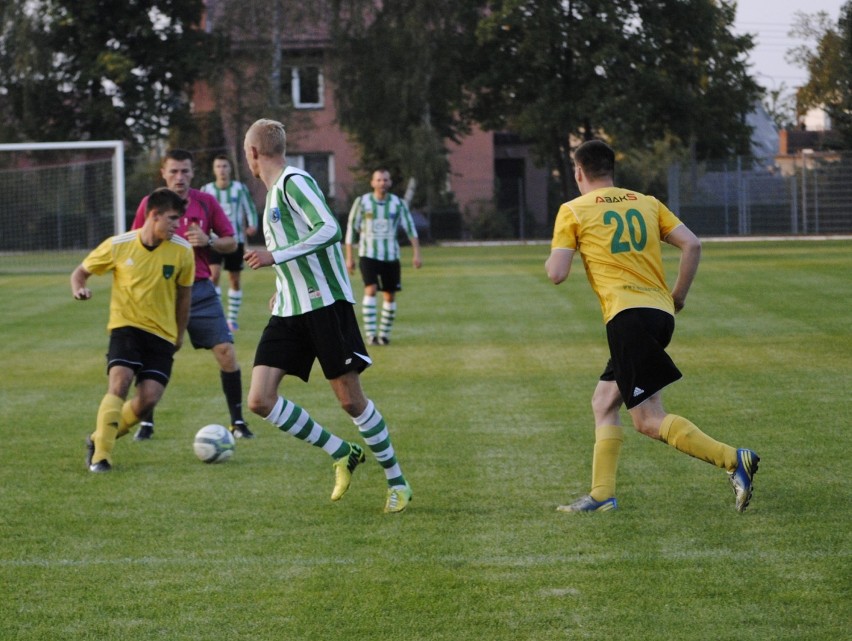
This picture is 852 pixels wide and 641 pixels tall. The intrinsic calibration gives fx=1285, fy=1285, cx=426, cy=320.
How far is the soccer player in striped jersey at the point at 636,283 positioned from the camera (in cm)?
612

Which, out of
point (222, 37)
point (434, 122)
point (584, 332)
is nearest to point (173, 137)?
point (222, 37)

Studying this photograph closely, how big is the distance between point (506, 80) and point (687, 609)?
146 feet

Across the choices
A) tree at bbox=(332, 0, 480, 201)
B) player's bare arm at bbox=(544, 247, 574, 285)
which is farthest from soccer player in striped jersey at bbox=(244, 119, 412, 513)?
tree at bbox=(332, 0, 480, 201)

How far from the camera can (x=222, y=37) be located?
4531 centimetres

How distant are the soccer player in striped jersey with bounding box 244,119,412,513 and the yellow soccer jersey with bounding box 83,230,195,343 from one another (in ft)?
5.21

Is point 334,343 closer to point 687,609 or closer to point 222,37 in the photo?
point 687,609

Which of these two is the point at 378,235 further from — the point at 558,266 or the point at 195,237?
the point at 558,266

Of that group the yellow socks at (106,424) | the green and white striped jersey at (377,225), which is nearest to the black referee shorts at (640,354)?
the yellow socks at (106,424)

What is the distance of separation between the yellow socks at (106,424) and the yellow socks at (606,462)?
3.05 m

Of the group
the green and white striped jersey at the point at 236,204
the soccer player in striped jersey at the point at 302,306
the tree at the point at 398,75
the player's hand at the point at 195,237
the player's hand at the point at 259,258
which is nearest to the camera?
the player's hand at the point at 259,258

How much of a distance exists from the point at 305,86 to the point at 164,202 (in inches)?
1741

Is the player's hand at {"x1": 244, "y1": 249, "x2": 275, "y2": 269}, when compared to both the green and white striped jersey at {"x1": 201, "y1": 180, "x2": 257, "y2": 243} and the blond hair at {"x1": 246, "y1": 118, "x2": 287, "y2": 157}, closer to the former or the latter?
the blond hair at {"x1": 246, "y1": 118, "x2": 287, "y2": 157}

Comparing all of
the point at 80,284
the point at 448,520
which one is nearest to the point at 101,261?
the point at 80,284

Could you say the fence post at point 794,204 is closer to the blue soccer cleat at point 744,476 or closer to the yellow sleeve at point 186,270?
the yellow sleeve at point 186,270
